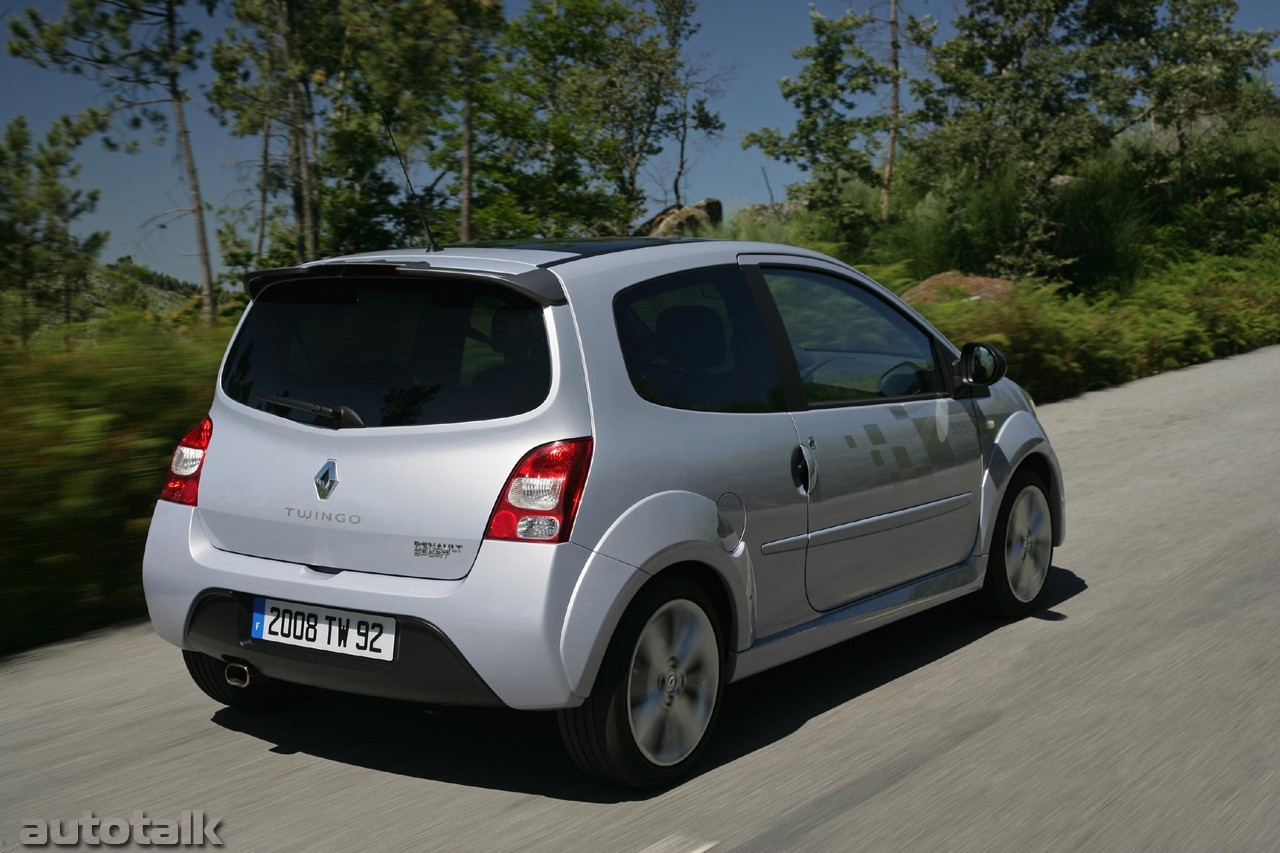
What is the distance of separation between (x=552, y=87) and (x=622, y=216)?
5.82 metres

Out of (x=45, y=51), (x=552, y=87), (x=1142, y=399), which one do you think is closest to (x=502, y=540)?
(x=1142, y=399)

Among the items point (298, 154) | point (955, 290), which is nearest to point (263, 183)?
point (298, 154)

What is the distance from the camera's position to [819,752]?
4.32m

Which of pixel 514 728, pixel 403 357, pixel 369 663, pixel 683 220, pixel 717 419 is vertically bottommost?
pixel 514 728

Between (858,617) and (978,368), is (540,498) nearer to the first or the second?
(858,617)

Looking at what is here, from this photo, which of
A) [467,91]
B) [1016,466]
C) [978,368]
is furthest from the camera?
[467,91]

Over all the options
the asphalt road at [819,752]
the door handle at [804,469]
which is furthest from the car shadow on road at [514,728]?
the door handle at [804,469]

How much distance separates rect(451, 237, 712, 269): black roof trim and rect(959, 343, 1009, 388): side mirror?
1369mm

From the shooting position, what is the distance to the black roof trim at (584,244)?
4340mm

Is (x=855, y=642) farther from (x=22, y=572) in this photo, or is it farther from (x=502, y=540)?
(x=22, y=572)

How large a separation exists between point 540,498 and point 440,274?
0.80m

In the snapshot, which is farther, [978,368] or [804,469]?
[978,368]

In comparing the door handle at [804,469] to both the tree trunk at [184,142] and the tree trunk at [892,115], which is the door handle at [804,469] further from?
the tree trunk at [892,115]

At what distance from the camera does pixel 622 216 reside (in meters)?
34.5
